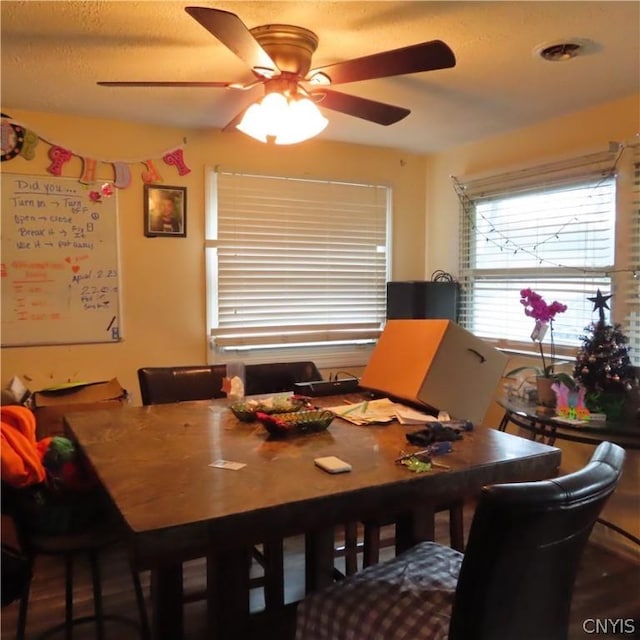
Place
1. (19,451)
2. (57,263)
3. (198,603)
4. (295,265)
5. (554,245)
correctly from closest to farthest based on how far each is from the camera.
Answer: (19,451) → (198,603) → (57,263) → (554,245) → (295,265)

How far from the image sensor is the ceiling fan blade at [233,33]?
1547mm

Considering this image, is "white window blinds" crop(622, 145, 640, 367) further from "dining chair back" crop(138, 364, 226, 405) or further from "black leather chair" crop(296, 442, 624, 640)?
"dining chair back" crop(138, 364, 226, 405)

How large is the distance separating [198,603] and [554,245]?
2.59 m

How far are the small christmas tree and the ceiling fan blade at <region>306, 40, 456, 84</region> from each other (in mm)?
1462

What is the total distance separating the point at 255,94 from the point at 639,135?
1881 mm

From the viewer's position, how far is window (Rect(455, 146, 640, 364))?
2.92m

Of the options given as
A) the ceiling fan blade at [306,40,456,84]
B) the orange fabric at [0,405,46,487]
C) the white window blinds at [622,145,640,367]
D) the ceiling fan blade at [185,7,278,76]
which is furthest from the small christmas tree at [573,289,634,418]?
the orange fabric at [0,405,46,487]

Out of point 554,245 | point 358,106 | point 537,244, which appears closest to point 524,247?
point 537,244

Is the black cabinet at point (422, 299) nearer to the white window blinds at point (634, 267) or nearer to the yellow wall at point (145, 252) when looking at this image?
the yellow wall at point (145, 252)

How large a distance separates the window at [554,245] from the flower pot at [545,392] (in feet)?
1.62

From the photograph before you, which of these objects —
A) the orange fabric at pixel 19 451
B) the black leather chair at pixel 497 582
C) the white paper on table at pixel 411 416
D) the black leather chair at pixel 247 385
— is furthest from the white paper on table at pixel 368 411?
the orange fabric at pixel 19 451

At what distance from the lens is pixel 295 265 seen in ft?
12.5

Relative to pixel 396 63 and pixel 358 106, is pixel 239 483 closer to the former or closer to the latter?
pixel 396 63

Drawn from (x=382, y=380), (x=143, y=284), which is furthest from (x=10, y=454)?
(x=143, y=284)
